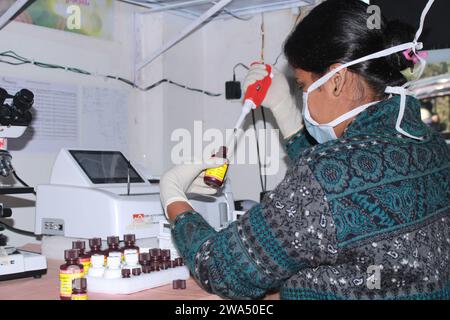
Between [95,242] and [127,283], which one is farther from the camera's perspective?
[95,242]

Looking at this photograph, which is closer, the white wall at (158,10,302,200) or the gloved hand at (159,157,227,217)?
the gloved hand at (159,157,227,217)

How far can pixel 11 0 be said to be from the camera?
1.71 metres

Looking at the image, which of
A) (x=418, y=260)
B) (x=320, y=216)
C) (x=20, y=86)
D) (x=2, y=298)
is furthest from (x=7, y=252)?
(x=418, y=260)

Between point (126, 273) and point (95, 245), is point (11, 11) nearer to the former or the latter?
point (95, 245)

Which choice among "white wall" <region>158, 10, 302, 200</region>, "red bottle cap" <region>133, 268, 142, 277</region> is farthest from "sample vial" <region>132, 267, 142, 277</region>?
"white wall" <region>158, 10, 302, 200</region>

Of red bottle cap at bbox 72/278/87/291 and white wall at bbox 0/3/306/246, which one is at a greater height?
white wall at bbox 0/3/306/246

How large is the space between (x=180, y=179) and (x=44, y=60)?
845 mm

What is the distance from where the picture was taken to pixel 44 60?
1905 millimetres

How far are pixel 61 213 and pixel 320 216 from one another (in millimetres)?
887

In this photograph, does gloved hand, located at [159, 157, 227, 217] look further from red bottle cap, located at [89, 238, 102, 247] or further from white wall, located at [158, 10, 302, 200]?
white wall, located at [158, 10, 302, 200]

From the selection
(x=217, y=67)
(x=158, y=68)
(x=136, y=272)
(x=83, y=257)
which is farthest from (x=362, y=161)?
(x=217, y=67)

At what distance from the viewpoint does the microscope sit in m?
1.32
